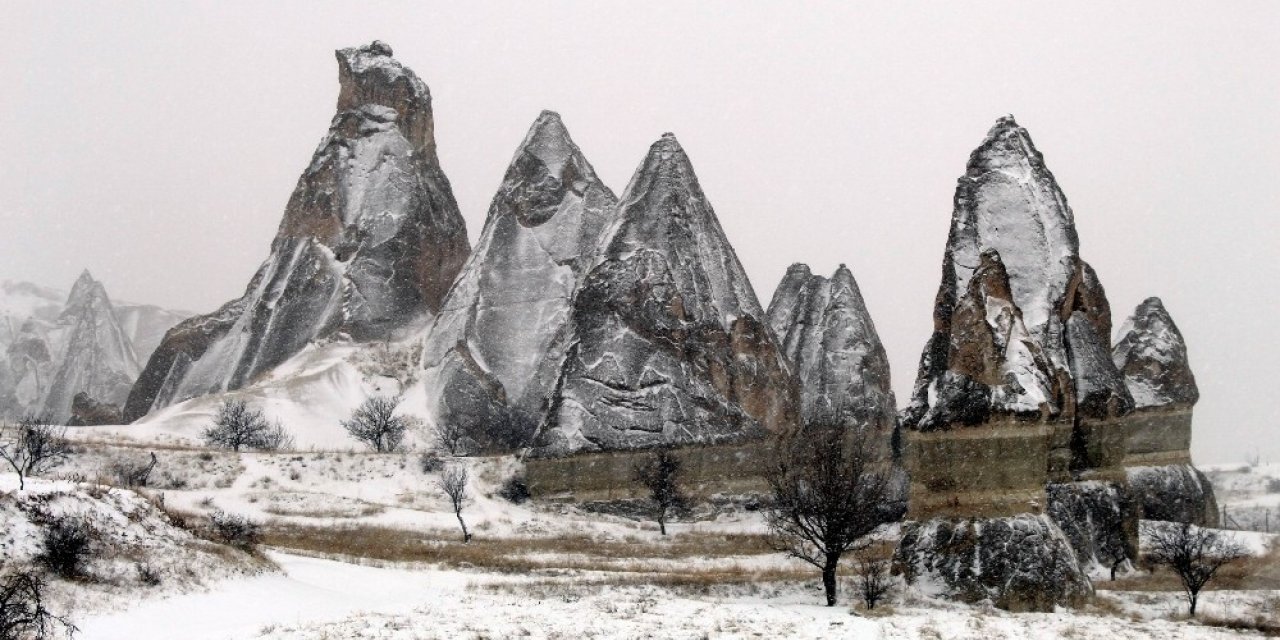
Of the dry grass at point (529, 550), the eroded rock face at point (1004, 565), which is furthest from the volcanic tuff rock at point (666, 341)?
the eroded rock face at point (1004, 565)

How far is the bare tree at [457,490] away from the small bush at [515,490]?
6.72 ft

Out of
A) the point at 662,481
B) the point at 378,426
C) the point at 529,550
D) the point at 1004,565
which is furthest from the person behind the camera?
the point at 378,426

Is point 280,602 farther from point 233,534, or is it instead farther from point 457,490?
point 457,490

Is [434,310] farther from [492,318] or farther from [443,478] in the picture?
[443,478]

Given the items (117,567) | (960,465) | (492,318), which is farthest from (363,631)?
(492,318)

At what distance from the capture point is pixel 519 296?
204ft

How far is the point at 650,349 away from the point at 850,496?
24962mm

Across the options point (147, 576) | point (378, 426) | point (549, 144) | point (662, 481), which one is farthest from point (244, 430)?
point (147, 576)

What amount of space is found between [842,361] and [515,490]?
25.7 metres

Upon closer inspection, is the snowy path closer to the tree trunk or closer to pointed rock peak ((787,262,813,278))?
the tree trunk

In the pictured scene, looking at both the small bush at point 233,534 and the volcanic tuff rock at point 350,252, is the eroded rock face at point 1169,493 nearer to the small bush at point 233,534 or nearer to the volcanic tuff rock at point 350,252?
the small bush at point 233,534

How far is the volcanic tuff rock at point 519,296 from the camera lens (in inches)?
2261

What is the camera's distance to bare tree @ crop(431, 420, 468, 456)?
5278 centimetres

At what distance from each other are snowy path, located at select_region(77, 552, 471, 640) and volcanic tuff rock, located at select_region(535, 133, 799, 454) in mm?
20785
